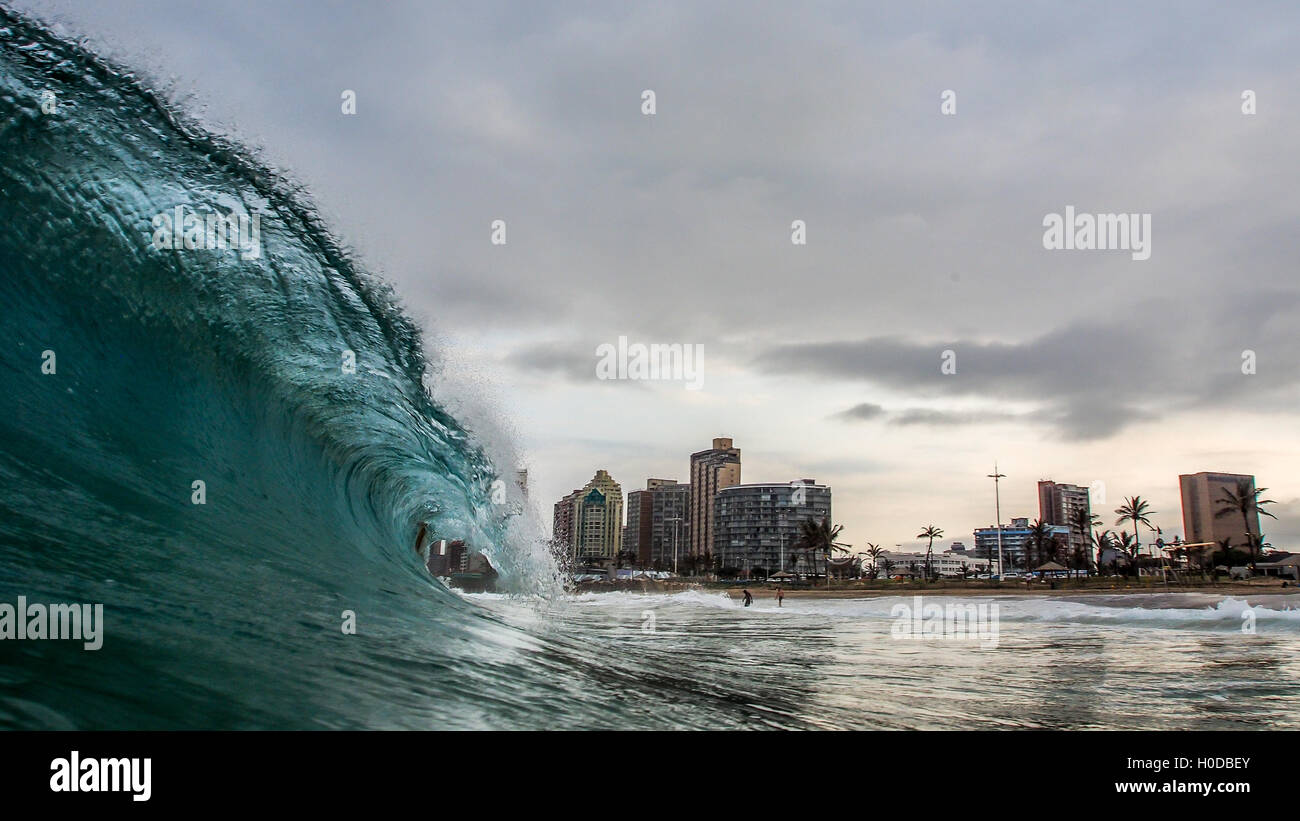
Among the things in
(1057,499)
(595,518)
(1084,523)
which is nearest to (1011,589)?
(1084,523)

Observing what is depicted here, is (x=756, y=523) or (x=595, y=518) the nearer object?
(x=595, y=518)

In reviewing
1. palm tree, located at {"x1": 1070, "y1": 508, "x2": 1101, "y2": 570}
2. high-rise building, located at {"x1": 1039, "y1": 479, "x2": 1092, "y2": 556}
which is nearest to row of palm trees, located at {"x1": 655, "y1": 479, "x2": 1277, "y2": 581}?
palm tree, located at {"x1": 1070, "y1": 508, "x2": 1101, "y2": 570}

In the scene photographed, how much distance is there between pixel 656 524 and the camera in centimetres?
10944

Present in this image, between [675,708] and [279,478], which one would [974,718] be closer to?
[675,708]

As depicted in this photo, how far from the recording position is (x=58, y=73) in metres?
6.25

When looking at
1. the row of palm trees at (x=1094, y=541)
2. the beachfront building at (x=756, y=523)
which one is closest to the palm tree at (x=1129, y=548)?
the row of palm trees at (x=1094, y=541)

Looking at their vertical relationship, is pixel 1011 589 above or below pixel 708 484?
below

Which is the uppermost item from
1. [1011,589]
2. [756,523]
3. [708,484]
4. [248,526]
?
[708,484]

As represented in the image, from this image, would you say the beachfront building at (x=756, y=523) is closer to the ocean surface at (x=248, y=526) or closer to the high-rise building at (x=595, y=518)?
the high-rise building at (x=595, y=518)

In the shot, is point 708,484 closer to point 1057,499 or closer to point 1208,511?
point 1208,511

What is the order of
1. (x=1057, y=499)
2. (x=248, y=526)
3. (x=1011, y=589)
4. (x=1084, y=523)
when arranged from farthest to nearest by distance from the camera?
(x=1057, y=499), (x=1084, y=523), (x=1011, y=589), (x=248, y=526)

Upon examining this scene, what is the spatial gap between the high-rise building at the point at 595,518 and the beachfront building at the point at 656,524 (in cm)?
314

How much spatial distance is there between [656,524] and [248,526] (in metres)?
104
